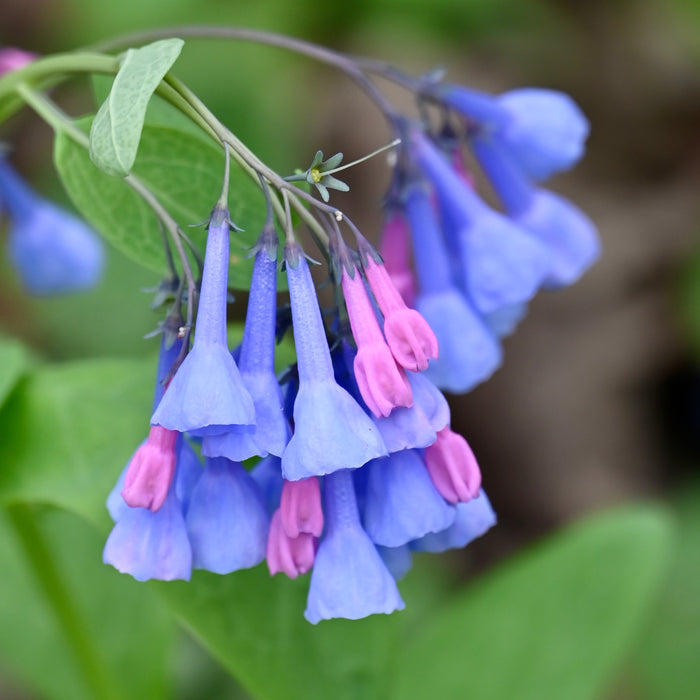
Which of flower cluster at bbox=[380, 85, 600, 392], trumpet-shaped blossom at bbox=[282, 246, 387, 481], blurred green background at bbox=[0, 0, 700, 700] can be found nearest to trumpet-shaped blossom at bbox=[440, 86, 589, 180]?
flower cluster at bbox=[380, 85, 600, 392]

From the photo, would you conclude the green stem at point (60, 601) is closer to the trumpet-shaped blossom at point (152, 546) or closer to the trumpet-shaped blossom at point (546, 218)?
the trumpet-shaped blossom at point (152, 546)

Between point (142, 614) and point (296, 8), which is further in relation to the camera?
point (296, 8)

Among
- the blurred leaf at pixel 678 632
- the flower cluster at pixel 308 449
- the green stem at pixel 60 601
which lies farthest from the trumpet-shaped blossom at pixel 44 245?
the blurred leaf at pixel 678 632

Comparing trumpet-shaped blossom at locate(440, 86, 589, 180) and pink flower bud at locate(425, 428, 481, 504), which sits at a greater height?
trumpet-shaped blossom at locate(440, 86, 589, 180)

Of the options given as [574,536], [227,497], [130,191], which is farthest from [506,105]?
[574,536]

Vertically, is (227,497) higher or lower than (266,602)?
higher

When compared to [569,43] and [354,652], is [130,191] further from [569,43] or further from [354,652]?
[569,43]

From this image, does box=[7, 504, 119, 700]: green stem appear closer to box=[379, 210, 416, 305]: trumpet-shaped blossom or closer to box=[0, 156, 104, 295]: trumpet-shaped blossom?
box=[0, 156, 104, 295]: trumpet-shaped blossom
